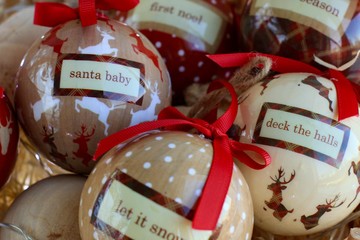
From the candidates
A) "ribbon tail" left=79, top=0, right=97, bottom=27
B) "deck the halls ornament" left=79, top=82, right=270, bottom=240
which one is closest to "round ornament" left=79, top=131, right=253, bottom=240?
"deck the halls ornament" left=79, top=82, right=270, bottom=240

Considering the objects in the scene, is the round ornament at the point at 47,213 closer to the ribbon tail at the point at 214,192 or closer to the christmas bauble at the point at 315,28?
the ribbon tail at the point at 214,192

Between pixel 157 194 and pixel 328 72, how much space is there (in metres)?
0.35

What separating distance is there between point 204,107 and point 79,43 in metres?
0.22

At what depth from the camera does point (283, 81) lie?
765 mm

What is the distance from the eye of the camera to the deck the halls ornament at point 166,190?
23.6 inches

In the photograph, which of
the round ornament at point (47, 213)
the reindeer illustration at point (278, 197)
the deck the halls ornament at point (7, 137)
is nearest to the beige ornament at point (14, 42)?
the deck the halls ornament at point (7, 137)

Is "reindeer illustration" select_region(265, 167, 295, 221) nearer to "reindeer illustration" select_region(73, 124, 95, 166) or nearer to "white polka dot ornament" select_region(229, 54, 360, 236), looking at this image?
"white polka dot ornament" select_region(229, 54, 360, 236)

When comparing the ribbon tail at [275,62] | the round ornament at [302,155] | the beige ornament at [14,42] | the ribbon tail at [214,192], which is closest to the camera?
the ribbon tail at [214,192]

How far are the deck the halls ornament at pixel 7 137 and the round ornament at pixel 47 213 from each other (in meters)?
0.05

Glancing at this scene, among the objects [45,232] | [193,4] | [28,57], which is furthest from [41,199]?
[193,4]

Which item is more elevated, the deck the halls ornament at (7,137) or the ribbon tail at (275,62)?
the ribbon tail at (275,62)

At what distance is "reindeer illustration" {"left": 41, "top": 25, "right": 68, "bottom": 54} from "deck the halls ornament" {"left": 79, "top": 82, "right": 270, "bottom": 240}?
16 centimetres

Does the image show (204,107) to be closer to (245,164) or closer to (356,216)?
(245,164)

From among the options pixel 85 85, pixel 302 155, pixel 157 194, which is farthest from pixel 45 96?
pixel 302 155
